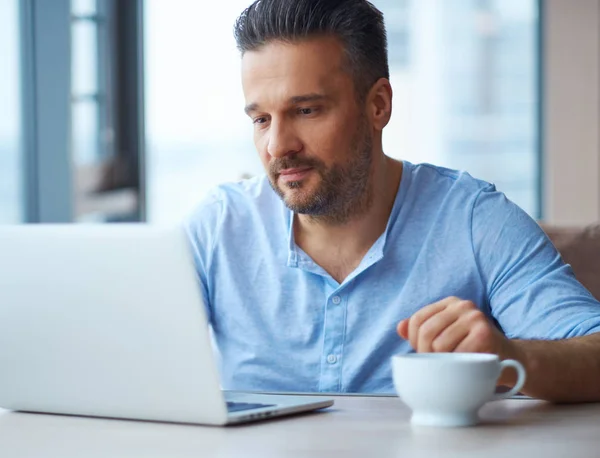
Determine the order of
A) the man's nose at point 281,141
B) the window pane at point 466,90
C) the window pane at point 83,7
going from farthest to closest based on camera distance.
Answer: the window pane at point 466,90, the window pane at point 83,7, the man's nose at point 281,141

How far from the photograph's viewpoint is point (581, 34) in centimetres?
550

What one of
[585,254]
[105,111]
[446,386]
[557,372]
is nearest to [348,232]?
[585,254]

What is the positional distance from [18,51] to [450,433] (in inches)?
109

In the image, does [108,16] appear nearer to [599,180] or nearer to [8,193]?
[8,193]

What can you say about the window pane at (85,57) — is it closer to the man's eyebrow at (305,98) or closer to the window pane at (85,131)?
the window pane at (85,131)

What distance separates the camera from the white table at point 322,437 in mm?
1059

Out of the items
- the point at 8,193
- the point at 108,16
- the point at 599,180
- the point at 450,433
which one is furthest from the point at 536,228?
the point at 599,180

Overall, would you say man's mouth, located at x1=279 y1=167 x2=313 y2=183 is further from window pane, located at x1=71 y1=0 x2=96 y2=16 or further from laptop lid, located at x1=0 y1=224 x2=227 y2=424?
window pane, located at x1=71 y1=0 x2=96 y2=16

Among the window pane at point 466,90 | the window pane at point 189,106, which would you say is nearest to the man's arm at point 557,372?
the window pane at point 189,106

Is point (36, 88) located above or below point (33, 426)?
above

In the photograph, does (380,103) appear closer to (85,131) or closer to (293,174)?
(293,174)

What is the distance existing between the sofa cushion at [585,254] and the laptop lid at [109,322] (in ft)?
3.32

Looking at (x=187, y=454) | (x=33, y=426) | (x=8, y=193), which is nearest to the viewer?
(x=187, y=454)

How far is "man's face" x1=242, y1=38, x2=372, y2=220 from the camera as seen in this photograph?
68.3 inches
